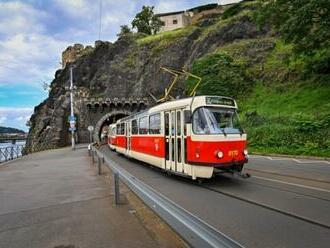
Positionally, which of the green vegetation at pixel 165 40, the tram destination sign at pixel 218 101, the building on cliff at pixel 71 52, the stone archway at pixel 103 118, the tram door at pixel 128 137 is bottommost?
the tram door at pixel 128 137

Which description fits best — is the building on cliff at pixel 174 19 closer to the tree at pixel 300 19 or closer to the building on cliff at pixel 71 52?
the building on cliff at pixel 71 52

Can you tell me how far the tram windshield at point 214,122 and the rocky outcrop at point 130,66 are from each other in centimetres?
4498

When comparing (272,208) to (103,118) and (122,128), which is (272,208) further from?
(103,118)

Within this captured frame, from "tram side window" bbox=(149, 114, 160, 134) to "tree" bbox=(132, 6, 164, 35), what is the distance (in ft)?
287

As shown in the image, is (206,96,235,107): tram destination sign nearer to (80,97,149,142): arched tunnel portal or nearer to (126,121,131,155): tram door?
(126,121,131,155): tram door

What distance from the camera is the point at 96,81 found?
244 ft

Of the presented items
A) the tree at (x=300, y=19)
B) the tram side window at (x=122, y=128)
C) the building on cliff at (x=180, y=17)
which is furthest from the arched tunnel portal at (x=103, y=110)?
the building on cliff at (x=180, y=17)

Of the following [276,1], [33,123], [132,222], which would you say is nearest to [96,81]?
[33,123]

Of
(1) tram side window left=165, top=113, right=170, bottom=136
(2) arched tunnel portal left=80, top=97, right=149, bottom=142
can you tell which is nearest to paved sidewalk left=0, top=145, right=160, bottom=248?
(1) tram side window left=165, top=113, right=170, bottom=136

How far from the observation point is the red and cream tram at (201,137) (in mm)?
12133

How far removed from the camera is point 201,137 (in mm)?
12234

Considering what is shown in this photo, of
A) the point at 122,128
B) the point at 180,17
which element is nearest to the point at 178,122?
Answer: the point at 122,128

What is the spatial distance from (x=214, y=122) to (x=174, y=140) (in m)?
1.99

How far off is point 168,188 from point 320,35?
1822cm
